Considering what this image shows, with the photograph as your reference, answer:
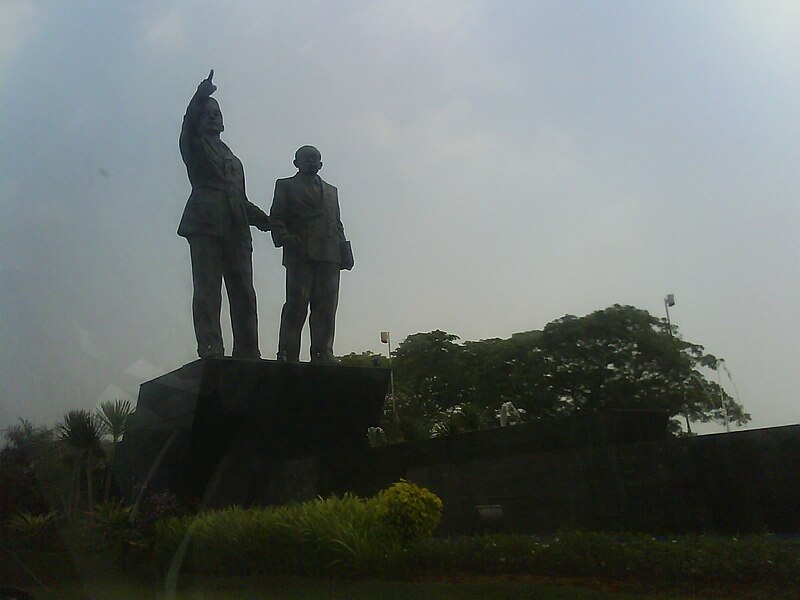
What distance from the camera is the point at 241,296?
1173 centimetres

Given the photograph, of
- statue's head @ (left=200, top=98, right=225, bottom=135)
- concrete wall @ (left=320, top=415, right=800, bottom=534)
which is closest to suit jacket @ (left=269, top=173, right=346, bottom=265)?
statue's head @ (left=200, top=98, right=225, bottom=135)

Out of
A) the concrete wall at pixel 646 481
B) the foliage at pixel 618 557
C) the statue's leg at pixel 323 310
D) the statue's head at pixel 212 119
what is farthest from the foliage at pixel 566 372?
the foliage at pixel 618 557

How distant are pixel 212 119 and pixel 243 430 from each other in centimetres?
423

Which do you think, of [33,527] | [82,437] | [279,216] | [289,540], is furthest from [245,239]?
[289,540]

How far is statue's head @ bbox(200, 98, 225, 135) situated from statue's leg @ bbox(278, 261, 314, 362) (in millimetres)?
2163

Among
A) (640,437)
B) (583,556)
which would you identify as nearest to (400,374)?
(640,437)

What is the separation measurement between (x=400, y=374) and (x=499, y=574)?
19.2 m

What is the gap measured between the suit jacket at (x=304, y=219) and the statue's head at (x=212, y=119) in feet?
4.22

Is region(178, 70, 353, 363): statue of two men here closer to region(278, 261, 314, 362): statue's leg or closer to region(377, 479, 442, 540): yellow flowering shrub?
region(278, 261, 314, 362): statue's leg

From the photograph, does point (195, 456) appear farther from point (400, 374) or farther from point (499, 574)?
point (400, 374)

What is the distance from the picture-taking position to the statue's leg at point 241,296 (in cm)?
1166

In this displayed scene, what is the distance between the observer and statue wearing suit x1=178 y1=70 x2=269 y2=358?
11273mm

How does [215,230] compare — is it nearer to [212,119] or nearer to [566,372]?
[212,119]

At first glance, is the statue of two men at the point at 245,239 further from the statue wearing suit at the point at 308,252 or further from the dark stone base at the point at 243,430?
the dark stone base at the point at 243,430
